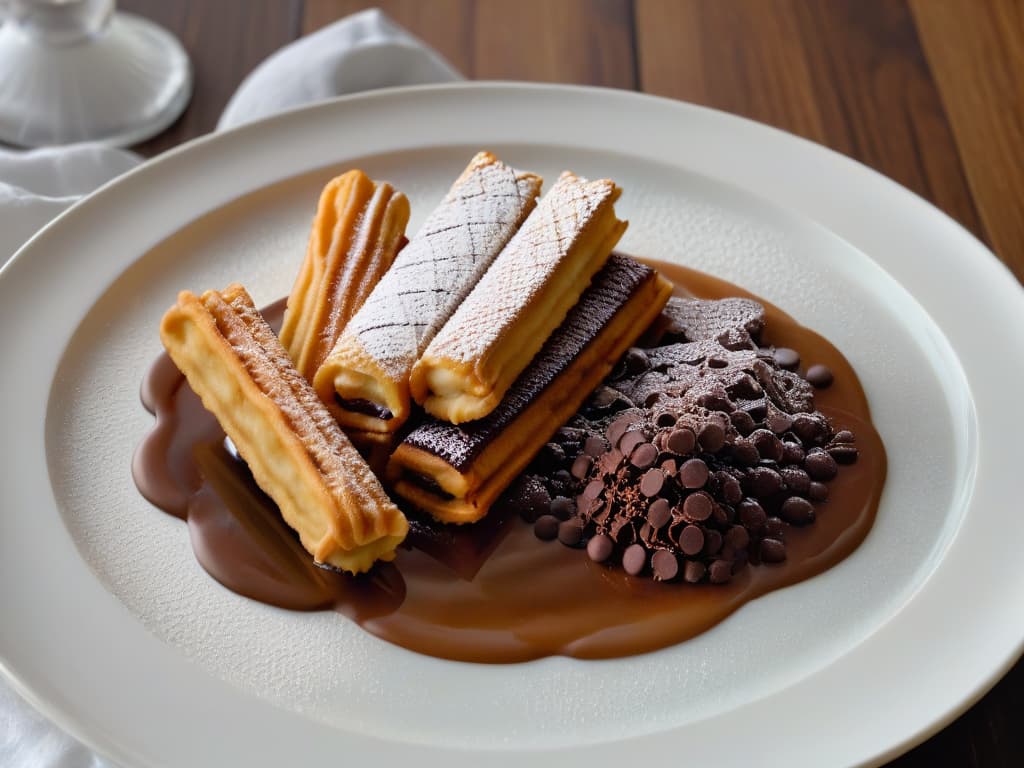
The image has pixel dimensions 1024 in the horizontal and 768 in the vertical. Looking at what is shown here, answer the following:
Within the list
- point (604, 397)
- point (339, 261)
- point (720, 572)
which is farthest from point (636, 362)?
point (339, 261)

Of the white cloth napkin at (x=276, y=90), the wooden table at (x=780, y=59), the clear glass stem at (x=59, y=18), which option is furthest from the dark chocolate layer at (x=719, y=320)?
the clear glass stem at (x=59, y=18)

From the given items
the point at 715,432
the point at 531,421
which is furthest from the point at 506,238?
the point at 715,432

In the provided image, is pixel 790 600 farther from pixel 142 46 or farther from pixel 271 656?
pixel 142 46

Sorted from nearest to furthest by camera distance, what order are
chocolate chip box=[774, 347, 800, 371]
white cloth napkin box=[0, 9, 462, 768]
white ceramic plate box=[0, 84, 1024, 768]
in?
white ceramic plate box=[0, 84, 1024, 768], chocolate chip box=[774, 347, 800, 371], white cloth napkin box=[0, 9, 462, 768]

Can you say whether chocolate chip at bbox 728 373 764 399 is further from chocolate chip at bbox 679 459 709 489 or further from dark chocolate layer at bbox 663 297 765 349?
chocolate chip at bbox 679 459 709 489

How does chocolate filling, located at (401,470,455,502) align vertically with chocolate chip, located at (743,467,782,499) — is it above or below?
below

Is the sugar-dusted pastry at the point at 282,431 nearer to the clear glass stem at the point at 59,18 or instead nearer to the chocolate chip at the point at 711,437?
the chocolate chip at the point at 711,437

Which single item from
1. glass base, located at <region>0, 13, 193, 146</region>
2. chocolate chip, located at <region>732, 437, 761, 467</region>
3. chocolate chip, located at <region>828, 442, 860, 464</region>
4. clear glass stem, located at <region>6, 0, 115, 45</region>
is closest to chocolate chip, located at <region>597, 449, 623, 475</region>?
chocolate chip, located at <region>732, 437, 761, 467</region>
